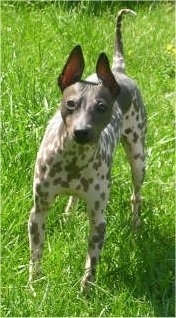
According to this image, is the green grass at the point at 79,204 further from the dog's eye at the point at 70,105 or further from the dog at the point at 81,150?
the dog's eye at the point at 70,105

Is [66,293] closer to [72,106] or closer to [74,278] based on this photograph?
[74,278]

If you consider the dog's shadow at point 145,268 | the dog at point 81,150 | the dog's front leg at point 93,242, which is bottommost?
the dog's shadow at point 145,268

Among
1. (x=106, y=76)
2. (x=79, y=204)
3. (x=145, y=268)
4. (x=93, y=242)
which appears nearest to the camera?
(x=106, y=76)

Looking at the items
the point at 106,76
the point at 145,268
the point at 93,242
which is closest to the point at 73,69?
the point at 106,76

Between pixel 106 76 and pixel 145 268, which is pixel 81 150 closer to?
pixel 106 76

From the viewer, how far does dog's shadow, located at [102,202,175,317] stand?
404 cm

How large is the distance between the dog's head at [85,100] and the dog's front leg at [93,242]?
1.76 ft

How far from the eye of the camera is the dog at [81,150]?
3.43 metres

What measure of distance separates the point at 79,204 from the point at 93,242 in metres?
0.78

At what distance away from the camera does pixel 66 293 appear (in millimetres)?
3785

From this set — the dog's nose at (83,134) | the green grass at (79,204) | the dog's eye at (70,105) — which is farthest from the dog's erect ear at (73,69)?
the green grass at (79,204)

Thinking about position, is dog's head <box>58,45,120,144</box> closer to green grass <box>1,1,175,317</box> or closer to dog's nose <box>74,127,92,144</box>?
dog's nose <box>74,127,92,144</box>

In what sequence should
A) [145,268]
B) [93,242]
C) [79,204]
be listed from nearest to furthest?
[93,242]
[145,268]
[79,204]

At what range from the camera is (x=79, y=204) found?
15.2 feet
